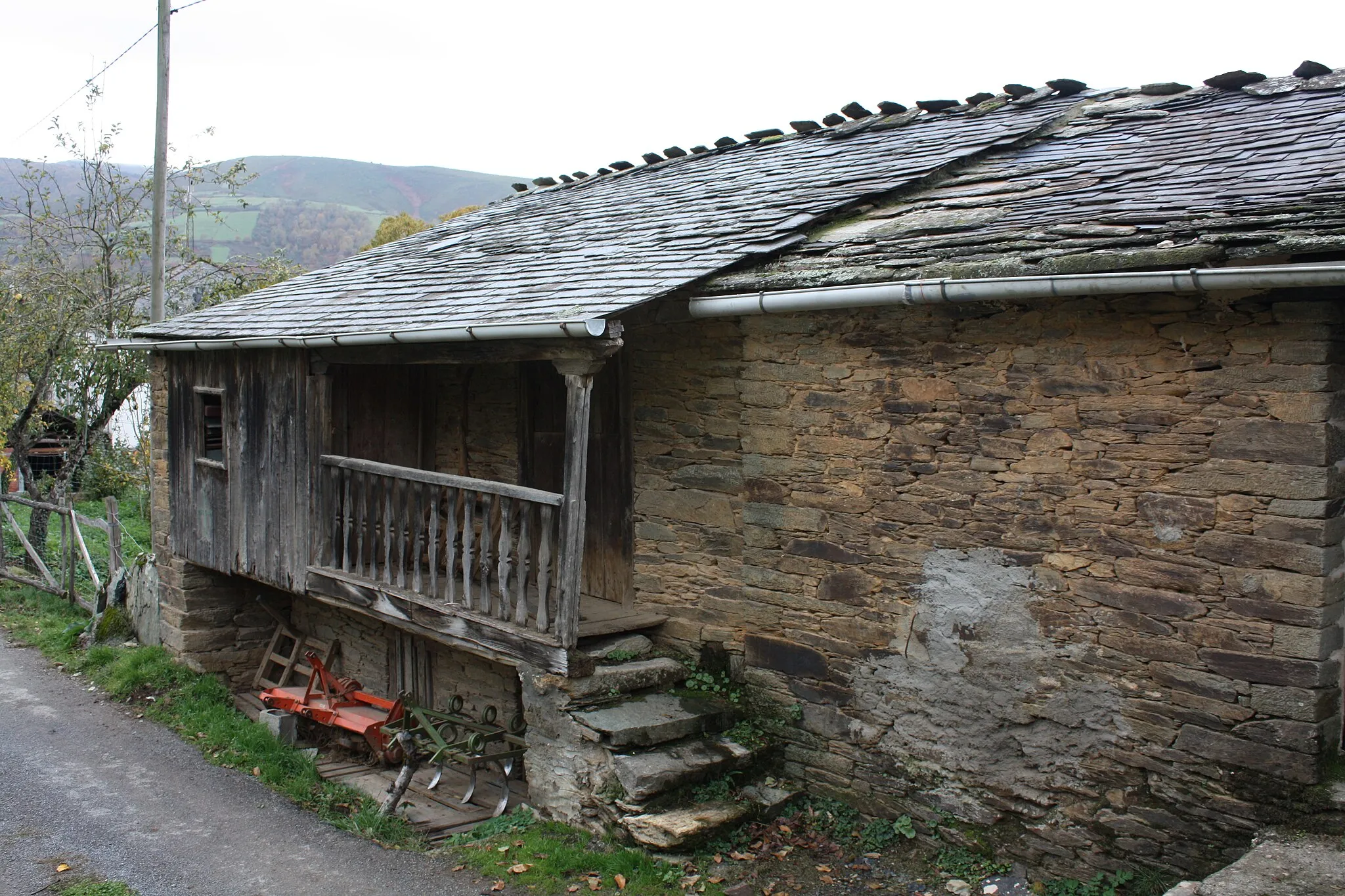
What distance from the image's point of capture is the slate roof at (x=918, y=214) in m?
4.67

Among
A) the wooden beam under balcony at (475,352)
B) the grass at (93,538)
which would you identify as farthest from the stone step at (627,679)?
the grass at (93,538)

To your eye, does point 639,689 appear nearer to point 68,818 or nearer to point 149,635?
point 68,818

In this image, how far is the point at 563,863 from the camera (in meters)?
5.65

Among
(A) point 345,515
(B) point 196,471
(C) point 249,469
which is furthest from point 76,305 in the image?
(A) point 345,515

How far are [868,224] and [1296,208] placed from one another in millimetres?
2290

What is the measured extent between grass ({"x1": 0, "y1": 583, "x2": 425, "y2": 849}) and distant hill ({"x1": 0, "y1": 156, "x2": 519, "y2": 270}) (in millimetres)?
36520

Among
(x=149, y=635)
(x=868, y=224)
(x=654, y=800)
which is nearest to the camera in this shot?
(x=654, y=800)

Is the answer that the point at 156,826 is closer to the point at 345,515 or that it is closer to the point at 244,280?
the point at 345,515

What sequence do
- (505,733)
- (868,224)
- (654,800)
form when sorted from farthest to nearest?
(505,733)
(868,224)
(654,800)

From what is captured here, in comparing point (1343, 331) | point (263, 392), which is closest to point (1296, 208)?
point (1343, 331)

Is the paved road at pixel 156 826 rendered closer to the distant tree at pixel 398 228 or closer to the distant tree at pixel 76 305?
the distant tree at pixel 76 305

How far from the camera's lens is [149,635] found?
10617 millimetres

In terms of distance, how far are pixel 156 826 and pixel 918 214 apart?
609 cm

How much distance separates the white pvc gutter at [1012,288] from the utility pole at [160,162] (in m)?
9.81
